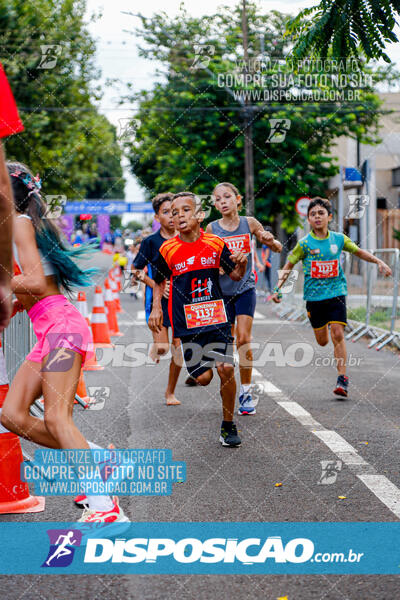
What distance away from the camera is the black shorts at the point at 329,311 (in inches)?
344

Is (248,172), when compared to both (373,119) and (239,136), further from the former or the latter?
(373,119)

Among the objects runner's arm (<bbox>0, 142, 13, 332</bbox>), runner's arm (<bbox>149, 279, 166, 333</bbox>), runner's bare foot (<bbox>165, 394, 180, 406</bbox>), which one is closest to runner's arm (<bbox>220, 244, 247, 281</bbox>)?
runner's arm (<bbox>149, 279, 166, 333</bbox>)

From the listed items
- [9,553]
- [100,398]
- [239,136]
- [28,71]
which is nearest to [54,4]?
[28,71]

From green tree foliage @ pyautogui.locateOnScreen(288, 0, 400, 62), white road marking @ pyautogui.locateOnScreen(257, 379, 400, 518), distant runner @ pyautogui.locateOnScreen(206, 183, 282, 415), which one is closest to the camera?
white road marking @ pyautogui.locateOnScreen(257, 379, 400, 518)

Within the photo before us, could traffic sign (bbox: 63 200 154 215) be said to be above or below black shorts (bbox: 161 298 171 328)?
below

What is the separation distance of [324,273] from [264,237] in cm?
165

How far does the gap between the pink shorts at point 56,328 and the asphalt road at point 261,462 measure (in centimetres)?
92

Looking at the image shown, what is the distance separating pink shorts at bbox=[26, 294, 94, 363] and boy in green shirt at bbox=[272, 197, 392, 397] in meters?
4.48

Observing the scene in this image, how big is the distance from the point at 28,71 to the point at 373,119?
1138 centimetres

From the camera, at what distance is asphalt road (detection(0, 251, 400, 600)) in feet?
11.9

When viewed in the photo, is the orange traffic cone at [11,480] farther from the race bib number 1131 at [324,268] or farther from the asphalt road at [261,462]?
the race bib number 1131 at [324,268]

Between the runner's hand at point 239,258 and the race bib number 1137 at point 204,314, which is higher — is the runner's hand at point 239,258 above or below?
above

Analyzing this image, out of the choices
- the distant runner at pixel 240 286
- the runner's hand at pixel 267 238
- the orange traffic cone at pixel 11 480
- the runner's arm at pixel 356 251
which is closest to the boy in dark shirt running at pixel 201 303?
the runner's hand at pixel 267 238

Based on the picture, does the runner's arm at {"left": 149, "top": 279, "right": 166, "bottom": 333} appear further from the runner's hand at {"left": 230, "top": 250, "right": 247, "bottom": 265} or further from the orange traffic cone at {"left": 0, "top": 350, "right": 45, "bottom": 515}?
the orange traffic cone at {"left": 0, "top": 350, "right": 45, "bottom": 515}
